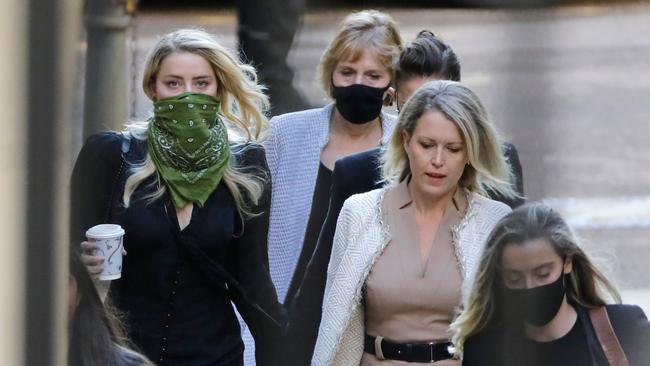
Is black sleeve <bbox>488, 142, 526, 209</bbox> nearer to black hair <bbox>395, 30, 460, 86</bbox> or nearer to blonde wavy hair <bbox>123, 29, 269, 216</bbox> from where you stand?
black hair <bbox>395, 30, 460, 86</bbox>

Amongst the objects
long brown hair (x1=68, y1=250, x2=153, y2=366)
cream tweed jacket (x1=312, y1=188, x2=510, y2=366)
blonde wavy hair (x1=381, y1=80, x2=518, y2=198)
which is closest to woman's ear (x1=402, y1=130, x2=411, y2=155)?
blonde wavy hair (x1=381, y1=80, x2=518, y2=198)

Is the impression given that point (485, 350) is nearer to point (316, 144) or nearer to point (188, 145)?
point (188, 145)

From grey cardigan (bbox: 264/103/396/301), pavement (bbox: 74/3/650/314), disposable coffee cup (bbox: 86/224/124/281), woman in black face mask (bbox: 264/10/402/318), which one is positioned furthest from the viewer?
grey cardigan (bbox: 264/103/396/301)

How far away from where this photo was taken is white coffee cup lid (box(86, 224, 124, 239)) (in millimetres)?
2736

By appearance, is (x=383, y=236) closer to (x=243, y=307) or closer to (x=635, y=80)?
(x=243, y=307)

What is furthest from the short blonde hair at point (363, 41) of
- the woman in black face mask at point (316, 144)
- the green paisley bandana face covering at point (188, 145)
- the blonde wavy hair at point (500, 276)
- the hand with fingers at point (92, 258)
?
the hand with fingers at point (92, 258)

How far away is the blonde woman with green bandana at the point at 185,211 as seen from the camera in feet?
9.69

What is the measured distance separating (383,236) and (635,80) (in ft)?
2.51

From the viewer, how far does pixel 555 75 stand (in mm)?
2100

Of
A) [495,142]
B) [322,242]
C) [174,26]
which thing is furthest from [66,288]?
[322,242]

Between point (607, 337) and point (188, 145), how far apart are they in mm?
913

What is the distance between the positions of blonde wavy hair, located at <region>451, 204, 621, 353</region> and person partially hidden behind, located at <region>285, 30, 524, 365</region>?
459 millimetres

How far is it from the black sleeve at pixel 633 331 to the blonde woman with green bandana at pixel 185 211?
0.75 meters

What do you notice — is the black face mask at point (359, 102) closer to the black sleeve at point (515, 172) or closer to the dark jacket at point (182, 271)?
the dark jacket at point (182, 271)
